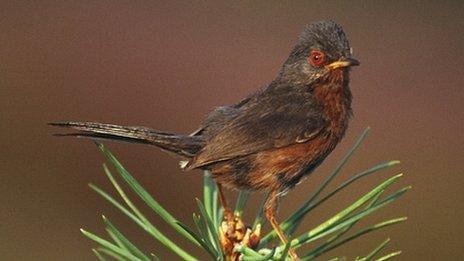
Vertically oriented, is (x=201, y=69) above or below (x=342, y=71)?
above

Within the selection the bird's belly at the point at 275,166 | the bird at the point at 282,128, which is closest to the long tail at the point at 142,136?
the bird at the point at 282,128

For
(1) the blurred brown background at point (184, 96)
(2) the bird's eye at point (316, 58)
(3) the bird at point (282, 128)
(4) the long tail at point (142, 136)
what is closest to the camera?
(4) the long tail at point (142, 136)

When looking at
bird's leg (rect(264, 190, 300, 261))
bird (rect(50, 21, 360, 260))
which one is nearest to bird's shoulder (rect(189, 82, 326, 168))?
bird (rect(50, 21, 360, 260))

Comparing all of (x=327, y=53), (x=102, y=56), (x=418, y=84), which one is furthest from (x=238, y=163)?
(x=418, y=84)

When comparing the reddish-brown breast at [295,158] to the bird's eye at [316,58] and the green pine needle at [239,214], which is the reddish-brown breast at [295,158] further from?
the green pine needle at [239,214]

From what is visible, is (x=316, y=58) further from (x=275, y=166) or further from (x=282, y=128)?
(x=275, y=166)

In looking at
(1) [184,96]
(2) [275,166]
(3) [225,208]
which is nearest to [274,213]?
(3) [225,208]

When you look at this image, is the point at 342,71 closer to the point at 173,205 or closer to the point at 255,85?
the point at 173,205

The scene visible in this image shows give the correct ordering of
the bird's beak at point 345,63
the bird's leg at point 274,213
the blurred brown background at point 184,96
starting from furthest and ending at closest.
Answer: the blurred brown background at point 184,96 < the bird's beak at point 345,63 < the bird's leg at point 274,213
